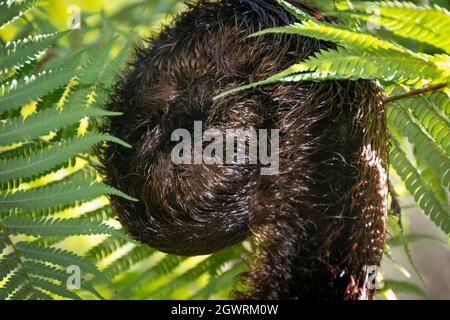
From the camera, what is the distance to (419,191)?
33.9 inches

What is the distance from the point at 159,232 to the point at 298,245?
0.20 metres

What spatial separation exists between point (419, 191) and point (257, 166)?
11.4 inches

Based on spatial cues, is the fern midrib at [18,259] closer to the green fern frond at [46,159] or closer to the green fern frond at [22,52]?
the green fern frond at [46,159]

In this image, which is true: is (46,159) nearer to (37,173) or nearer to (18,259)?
(37,173)

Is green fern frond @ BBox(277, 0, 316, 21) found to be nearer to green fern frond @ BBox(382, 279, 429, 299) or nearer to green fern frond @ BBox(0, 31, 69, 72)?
green fern frond @ BBox(0, 31, 69, 72)

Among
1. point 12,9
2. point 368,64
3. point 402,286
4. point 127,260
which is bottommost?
point 402,286

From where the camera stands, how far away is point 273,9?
0.73 m

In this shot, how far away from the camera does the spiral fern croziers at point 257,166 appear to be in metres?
0.62

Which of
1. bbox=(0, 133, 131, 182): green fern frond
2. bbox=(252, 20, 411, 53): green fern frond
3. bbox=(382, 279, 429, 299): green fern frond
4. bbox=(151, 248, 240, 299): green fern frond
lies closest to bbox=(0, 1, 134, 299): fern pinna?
bbox=(0, 133, 131, 182): green fern frond

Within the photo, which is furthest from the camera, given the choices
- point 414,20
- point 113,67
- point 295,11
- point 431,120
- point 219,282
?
point 219,282

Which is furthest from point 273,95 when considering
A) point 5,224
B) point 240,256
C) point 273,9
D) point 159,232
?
point 240,256

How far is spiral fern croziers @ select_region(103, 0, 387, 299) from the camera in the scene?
2.04 feet

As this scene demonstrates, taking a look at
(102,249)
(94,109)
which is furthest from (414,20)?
(102,249)
